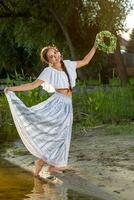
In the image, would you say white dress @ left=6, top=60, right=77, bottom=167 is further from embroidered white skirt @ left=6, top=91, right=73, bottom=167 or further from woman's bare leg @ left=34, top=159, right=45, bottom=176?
woman's bare leg @ left=34, top=159, right=45, bottom=176

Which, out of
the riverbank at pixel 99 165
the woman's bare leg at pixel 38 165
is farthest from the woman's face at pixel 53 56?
the riverbank at pixel 99 165

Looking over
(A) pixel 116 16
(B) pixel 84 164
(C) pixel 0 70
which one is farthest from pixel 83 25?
(B) pixel 84 164

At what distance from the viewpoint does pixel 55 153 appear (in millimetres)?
8883

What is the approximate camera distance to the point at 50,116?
877 cm

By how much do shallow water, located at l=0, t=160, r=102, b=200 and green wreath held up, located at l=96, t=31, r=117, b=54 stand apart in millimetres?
2120

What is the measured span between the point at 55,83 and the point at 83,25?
20406mm

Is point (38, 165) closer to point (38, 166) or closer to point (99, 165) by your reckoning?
point (38, 166)

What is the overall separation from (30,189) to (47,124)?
1.04 metres

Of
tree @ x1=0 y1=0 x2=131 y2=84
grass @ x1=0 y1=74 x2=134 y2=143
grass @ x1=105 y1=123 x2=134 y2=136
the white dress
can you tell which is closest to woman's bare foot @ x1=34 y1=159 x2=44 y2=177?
the white dress

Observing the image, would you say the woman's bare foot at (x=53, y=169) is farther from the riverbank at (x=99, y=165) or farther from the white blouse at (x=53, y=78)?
the white blouse at (x=53, y=78)

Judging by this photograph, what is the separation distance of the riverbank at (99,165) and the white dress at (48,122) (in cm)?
43

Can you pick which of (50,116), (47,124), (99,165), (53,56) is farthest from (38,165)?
(53,56)

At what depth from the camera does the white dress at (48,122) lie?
28.8ft

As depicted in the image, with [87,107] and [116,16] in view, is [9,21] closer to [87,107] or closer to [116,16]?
[116,16]
